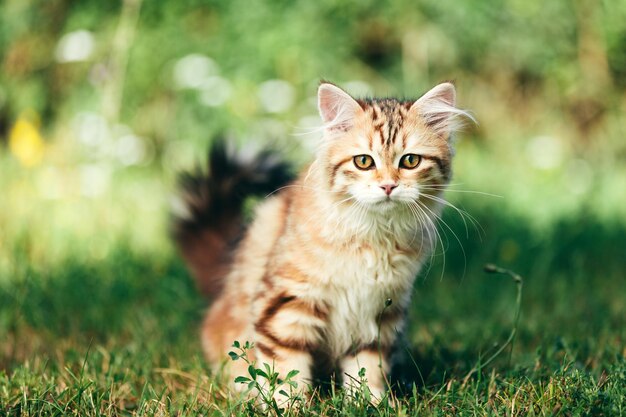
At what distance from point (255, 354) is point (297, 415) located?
40 cm

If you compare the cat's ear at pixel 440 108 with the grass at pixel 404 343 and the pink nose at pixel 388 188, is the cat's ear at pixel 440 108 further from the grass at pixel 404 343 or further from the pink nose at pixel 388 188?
the grass at pixel 404 343

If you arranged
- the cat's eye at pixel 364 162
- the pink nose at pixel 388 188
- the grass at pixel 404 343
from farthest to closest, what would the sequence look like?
the cat's eye at pixel 364 162 → the pink nose at pixel 388 188 → the grass at pixel 404 343

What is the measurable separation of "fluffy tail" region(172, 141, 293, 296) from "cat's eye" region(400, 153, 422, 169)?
2.61 feet

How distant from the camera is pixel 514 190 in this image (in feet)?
15.9

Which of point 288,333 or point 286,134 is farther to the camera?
point 286,134

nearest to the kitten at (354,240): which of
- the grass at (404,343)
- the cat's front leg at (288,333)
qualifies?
the cat's front leg at (288,333)

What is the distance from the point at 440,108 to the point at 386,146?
0.28 meters

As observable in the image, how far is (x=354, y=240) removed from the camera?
7.58 feet

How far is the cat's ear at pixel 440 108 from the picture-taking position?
2396mm

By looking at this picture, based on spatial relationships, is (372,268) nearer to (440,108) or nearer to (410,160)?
(410,160)

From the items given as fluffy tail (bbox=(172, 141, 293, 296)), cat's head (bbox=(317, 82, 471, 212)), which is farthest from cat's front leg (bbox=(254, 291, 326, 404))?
fluffy tail (bbox=(172, 141, 293, 296))

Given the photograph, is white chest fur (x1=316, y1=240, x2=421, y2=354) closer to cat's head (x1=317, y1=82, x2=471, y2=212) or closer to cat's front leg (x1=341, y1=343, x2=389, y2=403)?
cat's front leg (x1=341, y1=343, x2=389, y2=403)

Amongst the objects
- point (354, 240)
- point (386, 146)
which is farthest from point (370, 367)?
point (386, 146)

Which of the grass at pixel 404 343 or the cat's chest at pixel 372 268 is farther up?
the cat's chest at pixel 372 268
